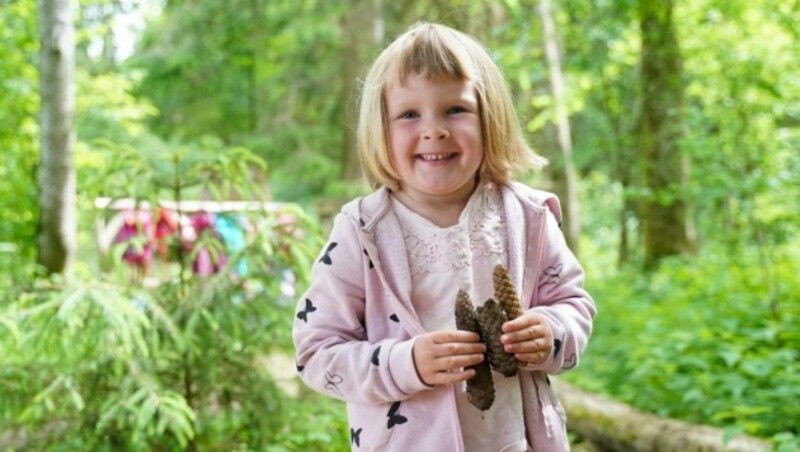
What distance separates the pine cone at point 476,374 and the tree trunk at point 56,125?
364 cm

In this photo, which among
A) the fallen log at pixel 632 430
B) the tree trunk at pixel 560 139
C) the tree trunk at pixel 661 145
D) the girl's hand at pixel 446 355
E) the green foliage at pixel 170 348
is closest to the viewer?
the girl's hand at pixel 446 355

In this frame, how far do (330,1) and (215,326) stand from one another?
961cm

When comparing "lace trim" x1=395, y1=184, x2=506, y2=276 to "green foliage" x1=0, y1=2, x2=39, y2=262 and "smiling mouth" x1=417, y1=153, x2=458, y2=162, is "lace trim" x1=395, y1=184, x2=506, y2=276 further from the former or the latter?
"green foliage" x1=0, y1=2, x2=39, y2=262

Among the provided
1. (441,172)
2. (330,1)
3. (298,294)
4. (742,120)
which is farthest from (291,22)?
(441,172)

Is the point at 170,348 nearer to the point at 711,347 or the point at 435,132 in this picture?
the point at 435,132

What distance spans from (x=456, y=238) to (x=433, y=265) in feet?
0.26

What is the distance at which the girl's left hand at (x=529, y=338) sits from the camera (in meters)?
1.63

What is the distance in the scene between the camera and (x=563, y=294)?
1.97 meters

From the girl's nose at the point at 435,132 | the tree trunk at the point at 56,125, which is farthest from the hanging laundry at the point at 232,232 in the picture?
the girl's nose at the point at 435,132

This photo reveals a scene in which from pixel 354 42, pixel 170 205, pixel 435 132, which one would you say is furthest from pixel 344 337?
pixel 354 42

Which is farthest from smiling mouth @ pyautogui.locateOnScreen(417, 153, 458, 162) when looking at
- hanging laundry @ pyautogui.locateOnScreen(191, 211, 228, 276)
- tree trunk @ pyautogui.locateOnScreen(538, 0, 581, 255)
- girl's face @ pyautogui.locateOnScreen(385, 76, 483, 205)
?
tree trunk @ pyautogui.locateOnScreen(538, 0, 581, 255)

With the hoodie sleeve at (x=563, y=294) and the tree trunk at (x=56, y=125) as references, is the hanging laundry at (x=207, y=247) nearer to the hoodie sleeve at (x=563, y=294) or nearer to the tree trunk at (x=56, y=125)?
the tree trunk at (x=56, y=125)

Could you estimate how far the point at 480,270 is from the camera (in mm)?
1902

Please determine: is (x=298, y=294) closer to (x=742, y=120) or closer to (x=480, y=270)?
(x=480, y=270)
